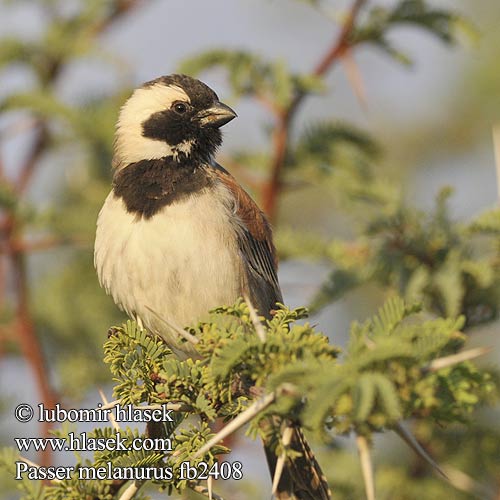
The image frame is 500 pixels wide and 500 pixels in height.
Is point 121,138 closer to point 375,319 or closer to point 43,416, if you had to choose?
point 43,416

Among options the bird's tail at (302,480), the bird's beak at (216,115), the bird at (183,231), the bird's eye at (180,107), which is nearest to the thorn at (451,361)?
the bird's tail at (302,480)

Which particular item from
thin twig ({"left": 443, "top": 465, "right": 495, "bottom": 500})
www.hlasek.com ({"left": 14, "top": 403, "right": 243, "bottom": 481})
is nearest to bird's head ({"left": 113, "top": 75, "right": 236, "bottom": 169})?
thin twig ({"left": 443, "top": 465, "right": 495, "bottom": 500})

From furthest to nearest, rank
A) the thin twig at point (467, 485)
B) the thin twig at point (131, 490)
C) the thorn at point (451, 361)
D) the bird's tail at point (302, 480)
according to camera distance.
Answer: the thin twig at point (467, 485)
the bird's tail at point (302, 480)
the thin twig at point (131, 490)
the thorn at point (451, 361)

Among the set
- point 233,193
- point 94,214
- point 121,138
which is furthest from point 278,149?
point 94,214

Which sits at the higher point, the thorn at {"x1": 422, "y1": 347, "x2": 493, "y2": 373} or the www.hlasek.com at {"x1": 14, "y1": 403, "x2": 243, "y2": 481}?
the www.hlasek.com at {"x1": 14, "y1": 403, "x2": 243, "y2": 481}

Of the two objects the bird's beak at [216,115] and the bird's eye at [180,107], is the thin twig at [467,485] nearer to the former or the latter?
the bird's beak at [216,115]

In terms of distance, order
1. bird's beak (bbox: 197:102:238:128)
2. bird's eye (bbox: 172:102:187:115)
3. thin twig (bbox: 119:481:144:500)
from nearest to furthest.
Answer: thin twig (bbox: 119:481:144:500), bird's beak (bbox: 197:102:238:128), bird's eye (bbox: 172:102:187:115)

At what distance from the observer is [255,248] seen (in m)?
5.37

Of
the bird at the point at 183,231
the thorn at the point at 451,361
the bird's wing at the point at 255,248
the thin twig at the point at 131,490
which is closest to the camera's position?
the thorn at the point at 451,361

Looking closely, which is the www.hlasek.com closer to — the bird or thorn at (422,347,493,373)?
thorn at (422,347,493,373)

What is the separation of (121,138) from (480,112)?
14.8 ft

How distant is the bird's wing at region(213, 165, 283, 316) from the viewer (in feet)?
17.2

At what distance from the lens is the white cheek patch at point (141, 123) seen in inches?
216

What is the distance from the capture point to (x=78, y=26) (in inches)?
279
